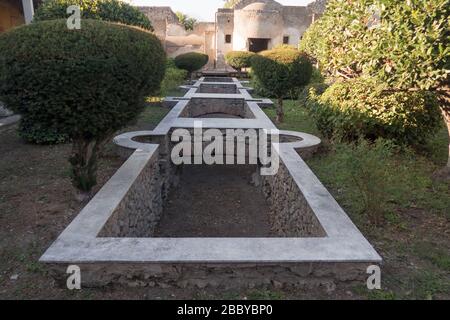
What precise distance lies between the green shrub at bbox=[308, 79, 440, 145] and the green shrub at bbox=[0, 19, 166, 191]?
429 centimetres

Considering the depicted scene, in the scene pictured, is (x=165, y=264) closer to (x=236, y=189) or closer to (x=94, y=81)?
(x=94, y=81)

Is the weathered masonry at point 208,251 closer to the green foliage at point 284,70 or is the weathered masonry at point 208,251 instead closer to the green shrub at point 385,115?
the green shrub at point 385,115

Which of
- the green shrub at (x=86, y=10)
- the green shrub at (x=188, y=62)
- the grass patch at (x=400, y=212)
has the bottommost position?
the grass patch at (x=400, y=212)

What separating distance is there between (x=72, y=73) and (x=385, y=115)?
5.37 m

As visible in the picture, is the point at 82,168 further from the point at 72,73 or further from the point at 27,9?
the point at 27,9

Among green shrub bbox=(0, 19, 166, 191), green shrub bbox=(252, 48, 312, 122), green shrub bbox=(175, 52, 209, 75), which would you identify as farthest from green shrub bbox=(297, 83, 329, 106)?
green shrub bbox=(175, 52, 209, 75)

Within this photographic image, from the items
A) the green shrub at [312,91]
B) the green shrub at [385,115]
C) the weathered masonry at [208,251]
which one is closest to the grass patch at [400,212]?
the weathered masonry at [208,251]

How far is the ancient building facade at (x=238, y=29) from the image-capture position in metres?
26.8

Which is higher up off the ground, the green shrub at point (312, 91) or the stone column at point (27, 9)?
the stone column at point (27, 9)

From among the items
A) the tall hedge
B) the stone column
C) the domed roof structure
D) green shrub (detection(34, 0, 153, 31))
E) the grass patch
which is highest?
the domed roof structure

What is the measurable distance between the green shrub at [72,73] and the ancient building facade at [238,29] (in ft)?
79.9

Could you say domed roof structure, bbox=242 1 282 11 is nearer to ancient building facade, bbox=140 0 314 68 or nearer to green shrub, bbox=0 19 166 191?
ancient building facade, bbox=140 0 314 68

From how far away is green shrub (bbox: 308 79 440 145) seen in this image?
6500 mm

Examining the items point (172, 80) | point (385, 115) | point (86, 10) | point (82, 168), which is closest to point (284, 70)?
point (385, 115)
